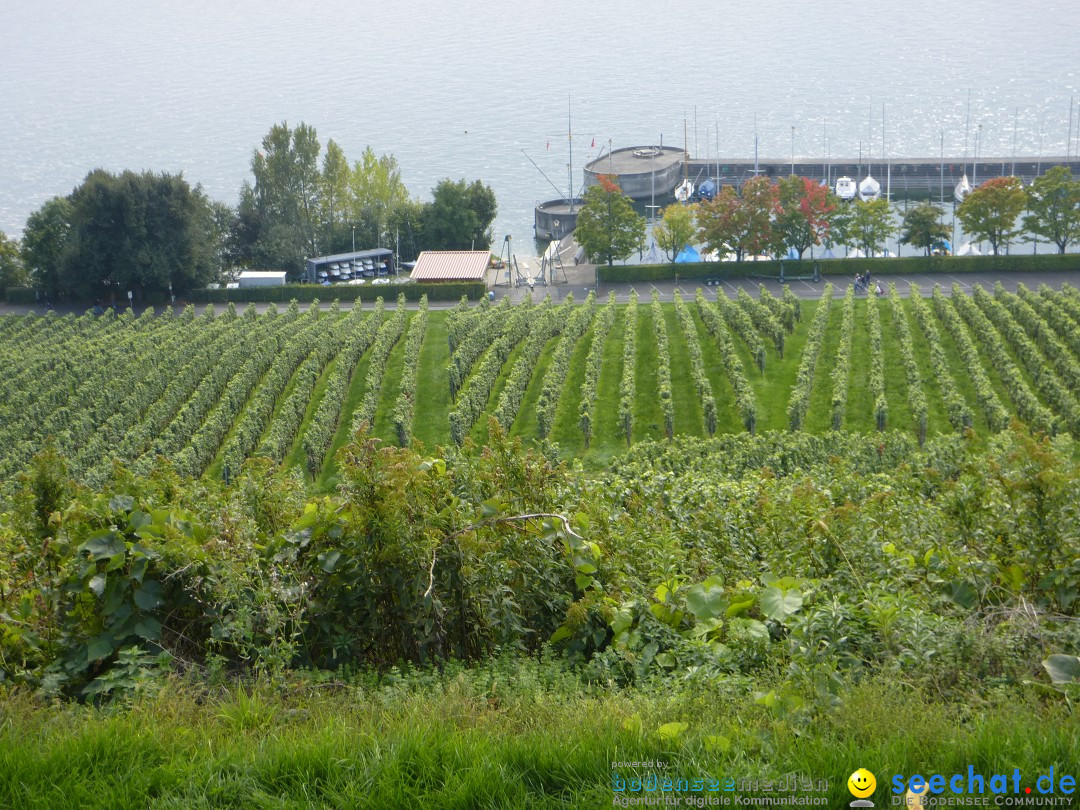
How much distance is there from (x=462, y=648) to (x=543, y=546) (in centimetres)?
76

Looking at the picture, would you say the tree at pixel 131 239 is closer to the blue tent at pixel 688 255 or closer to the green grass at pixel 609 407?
the green grass at pixel 609 407

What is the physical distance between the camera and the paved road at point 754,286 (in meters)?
40.2

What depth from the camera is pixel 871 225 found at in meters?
44.2

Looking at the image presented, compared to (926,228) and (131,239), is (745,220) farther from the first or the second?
(131,239)

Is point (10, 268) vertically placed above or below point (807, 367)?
above

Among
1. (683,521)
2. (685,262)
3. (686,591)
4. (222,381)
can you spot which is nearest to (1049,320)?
(685,262)

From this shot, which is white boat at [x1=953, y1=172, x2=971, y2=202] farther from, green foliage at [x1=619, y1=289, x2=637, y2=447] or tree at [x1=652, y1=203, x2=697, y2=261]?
green foliage at [x1=619, y1=289, x2=637, y2=447]

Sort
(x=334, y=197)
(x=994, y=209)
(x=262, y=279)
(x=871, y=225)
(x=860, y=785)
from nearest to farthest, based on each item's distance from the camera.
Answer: (x=860, y=785)
(x=994, y=209)
(x=871, y=225)
(x=262, y=279)
(x=334, y=197)

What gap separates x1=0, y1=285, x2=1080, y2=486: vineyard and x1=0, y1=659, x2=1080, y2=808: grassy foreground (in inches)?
733

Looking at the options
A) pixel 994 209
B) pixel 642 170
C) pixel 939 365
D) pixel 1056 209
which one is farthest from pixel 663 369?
pixel 642 170

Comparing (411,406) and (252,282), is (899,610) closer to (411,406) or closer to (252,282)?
(411,406)

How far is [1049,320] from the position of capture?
3120 cm

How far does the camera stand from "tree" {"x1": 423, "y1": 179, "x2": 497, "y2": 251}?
50.9 meters

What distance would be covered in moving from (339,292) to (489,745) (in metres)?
40.6
